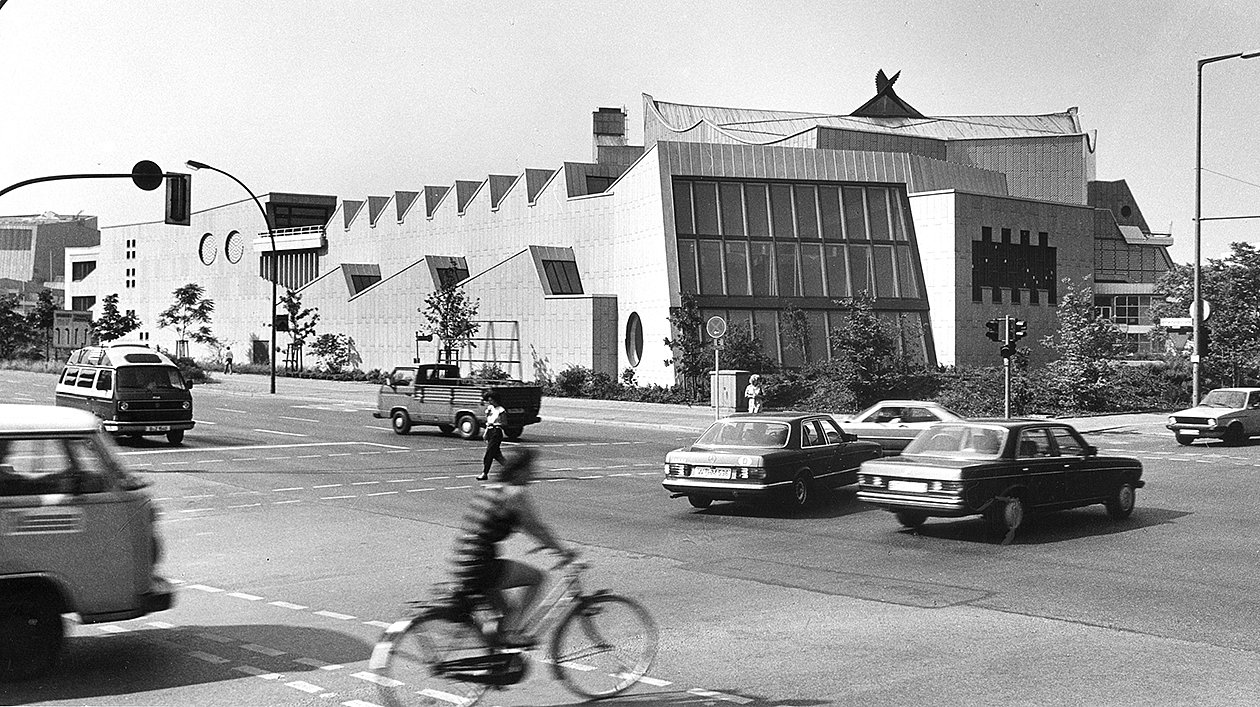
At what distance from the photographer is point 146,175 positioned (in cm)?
2509

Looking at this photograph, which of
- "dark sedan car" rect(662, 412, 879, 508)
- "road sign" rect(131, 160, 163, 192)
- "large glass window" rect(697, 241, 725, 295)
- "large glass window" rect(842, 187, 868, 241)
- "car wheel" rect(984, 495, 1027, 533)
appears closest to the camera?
"car wheel" rect(984, 495, 1027, 533)

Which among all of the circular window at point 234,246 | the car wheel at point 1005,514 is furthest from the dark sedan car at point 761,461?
the circular window at point 234,246

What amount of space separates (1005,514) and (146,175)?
61.7 feet

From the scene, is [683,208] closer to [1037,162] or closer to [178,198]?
[178,198]

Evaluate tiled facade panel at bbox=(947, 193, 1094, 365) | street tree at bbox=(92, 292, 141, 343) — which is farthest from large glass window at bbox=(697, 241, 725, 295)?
street tree at bbox=(92, 292, 141, 343)

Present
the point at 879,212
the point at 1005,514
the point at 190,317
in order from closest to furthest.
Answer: the point at 1005,514
the point at 879,212
the point at 190,317

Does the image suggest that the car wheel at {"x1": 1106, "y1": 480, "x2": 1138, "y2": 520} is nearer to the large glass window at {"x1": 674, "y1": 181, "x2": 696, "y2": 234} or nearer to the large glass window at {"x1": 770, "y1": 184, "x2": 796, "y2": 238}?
the large glass window at {"x1": 674, "y1": 181, "x2": 696, "y2": 234}

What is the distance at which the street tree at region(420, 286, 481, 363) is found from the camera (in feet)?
189

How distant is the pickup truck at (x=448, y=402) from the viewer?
30.7 m

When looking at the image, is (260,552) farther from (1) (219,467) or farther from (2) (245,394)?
(2) (245,394)

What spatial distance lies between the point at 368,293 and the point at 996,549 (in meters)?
58.6

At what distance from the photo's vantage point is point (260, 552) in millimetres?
14078

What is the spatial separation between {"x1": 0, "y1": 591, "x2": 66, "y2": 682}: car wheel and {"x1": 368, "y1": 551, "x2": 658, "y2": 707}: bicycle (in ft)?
7.99

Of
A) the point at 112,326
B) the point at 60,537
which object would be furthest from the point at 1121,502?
the point at 112,326
